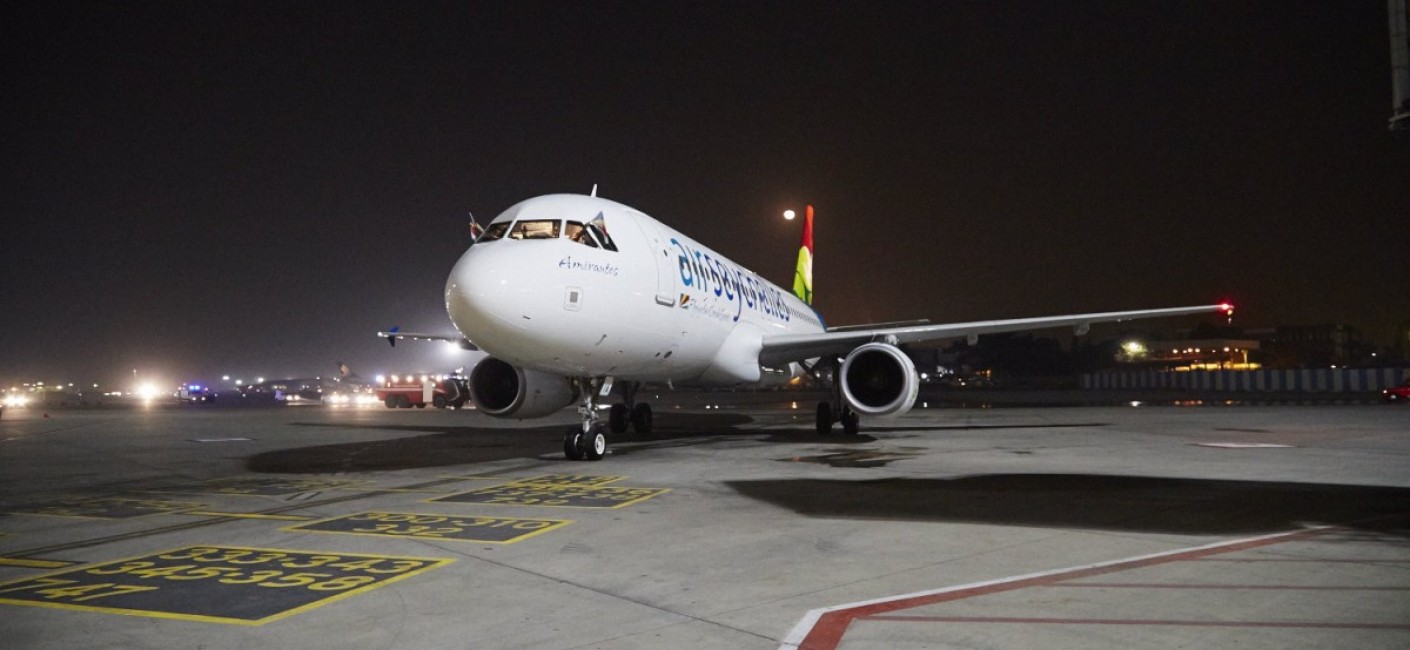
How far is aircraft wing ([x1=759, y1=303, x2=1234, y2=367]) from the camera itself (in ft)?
60.6

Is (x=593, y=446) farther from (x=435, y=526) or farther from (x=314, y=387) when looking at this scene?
(x=314, y=387)

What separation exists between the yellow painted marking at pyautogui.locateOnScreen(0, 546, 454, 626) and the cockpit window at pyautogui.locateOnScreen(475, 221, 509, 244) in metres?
6.53

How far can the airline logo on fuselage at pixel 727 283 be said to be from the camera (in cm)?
1636

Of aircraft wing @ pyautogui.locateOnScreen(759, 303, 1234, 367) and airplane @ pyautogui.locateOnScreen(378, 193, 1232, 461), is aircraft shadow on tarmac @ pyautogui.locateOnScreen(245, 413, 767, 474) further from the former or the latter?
aircraft wing @ pyautogui.locateOnScreen(759, 303, 1234, 367)

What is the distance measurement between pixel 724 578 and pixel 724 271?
44.3 ft

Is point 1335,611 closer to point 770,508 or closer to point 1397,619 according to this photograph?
point 1397,619

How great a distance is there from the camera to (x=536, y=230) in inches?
501

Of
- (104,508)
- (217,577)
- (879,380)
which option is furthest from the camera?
(879,380)

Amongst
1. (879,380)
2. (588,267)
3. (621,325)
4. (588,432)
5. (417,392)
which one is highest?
(588,267)

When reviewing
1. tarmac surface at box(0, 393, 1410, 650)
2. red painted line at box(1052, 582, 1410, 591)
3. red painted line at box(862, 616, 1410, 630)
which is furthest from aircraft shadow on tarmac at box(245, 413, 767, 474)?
red painted line at box(1052, 582, 1410, 591)

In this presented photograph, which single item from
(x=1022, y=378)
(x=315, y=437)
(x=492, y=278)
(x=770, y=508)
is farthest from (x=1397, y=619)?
(x=1022, y=378)

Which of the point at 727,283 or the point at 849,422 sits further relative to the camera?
the point at 849,422

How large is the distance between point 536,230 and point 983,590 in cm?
903

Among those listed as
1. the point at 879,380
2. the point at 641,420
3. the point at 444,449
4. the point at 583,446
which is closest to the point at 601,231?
the point at 583,446
